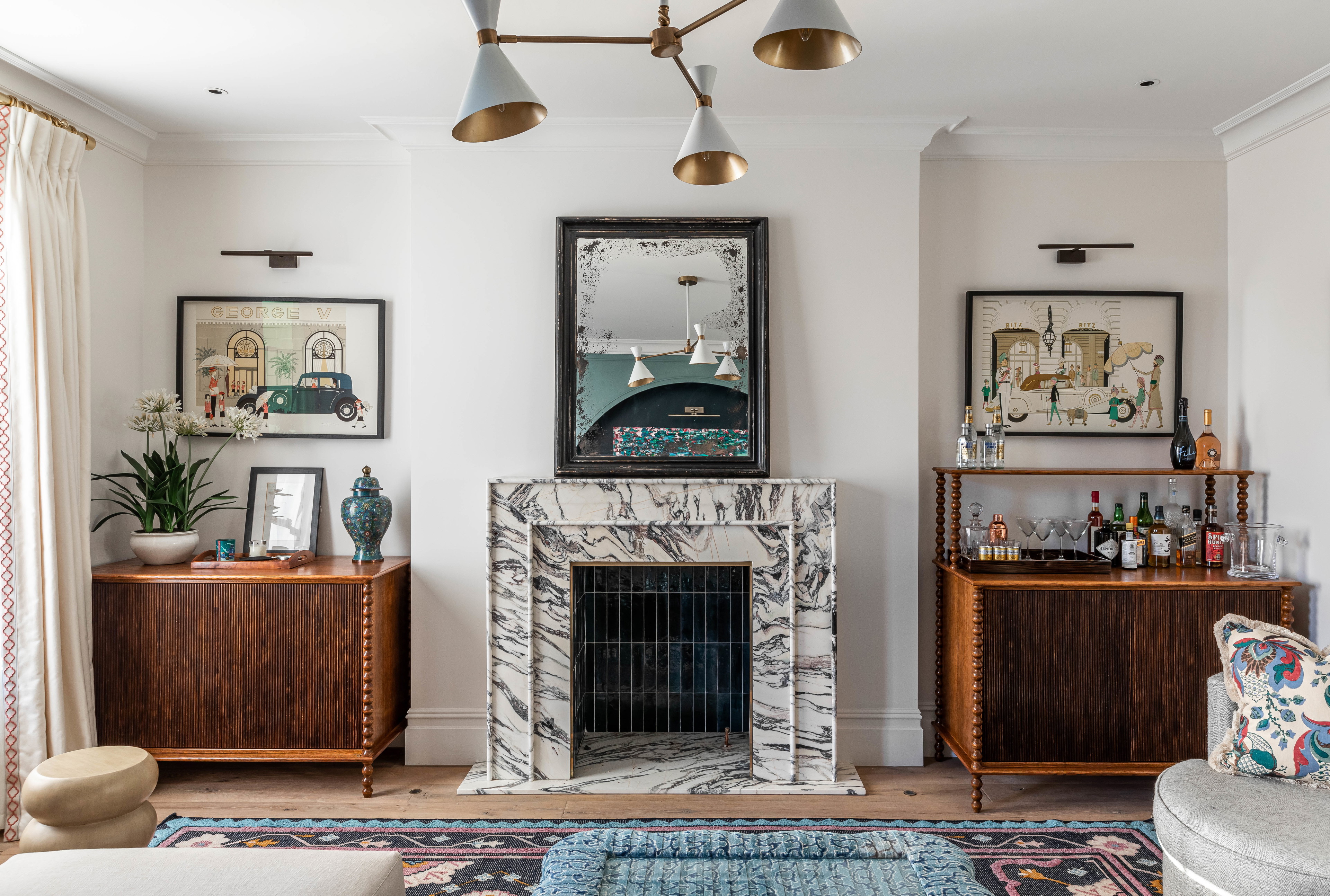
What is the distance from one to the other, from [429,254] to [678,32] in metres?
1.86

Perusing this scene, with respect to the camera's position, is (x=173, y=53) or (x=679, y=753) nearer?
(x=173, y=53)

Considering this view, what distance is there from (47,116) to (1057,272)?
388 centimetres

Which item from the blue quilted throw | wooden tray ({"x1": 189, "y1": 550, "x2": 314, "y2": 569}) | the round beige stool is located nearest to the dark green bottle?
the blue quilted throw

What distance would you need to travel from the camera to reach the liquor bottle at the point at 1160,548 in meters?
3.10

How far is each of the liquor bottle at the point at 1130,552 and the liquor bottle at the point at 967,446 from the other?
625 mm

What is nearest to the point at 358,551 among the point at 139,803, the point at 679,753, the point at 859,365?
the point at 139,803

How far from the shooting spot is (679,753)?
327 centimetres

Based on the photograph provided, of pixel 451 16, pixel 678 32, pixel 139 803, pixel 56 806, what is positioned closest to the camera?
pixel 678 32

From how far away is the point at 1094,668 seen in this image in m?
2.86

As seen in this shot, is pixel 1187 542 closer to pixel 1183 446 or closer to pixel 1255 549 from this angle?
pixel 1255 549

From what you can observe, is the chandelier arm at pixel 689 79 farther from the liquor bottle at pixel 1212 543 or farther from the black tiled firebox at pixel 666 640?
the liquor bottle at pixel 1212 543

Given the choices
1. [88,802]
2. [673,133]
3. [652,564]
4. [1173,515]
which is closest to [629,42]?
[673,133]

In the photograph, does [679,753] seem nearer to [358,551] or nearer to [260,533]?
[358,551]

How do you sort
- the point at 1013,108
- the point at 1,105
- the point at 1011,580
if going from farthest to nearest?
the point at 1013,108
the point at 1011,580
the point at 1,105
